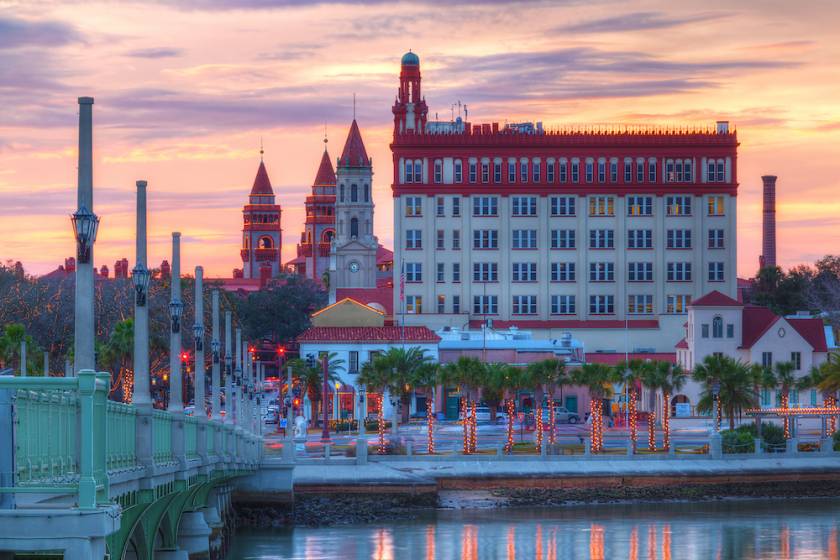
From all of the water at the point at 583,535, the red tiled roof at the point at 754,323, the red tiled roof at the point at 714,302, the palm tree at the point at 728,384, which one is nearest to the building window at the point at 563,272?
the red tiled roof at the point at 754,323

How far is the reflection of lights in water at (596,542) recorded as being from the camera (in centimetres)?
6794

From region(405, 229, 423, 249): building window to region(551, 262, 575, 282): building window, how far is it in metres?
13.0

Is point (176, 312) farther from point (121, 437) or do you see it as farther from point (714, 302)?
point (714, 302)

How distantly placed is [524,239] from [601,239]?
7.56 m

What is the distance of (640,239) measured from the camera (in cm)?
16212

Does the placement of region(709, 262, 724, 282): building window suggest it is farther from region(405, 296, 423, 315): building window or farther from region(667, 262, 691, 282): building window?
region(405, 296, 423, 315): building window

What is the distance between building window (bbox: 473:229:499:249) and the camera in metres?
160

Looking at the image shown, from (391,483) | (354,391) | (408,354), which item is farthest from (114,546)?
(354,391)

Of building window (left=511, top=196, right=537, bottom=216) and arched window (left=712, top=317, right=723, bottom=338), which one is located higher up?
building window (left=511, top=196, right=537, bottom=216)

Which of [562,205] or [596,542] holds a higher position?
[562,205]

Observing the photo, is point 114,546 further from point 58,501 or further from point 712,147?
point 712,147

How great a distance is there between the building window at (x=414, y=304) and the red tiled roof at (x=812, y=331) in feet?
128

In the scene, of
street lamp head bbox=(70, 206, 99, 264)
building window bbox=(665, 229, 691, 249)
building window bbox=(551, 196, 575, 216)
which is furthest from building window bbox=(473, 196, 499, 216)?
street lamp head bbox=(70, 206, 99, 264)

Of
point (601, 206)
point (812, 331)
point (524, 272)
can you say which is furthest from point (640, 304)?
point (812, 331)
